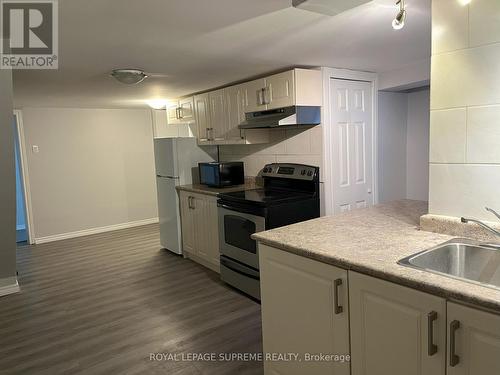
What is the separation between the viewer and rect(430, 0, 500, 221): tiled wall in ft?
5.11

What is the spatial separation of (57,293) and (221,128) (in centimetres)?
245

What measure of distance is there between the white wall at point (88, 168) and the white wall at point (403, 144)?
4.25 metres

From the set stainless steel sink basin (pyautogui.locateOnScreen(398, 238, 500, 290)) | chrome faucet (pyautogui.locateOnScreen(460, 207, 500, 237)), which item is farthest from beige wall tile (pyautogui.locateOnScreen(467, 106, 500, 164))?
stainless steel sink basin (pyautogui.locateOnScreen(398, 238, 500, 290))

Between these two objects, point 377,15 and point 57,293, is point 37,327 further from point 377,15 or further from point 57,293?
point 377,15

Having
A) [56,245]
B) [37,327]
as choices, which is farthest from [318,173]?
[56,245]

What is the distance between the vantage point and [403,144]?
13.1 feet

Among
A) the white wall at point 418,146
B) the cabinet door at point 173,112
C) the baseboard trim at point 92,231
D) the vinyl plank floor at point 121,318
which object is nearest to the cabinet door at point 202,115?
the cabinet door at point 173,112

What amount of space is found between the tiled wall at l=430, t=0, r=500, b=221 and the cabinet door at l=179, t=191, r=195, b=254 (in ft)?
9.69

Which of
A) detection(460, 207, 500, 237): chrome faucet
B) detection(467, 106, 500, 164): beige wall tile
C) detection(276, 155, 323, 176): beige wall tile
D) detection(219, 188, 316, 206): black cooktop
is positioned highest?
detection(467, 106, 500, 164): beige wall tile

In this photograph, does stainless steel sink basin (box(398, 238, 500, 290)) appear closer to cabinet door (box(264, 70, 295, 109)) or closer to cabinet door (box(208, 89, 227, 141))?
cabinet door (box(264, 70, 295, 109))

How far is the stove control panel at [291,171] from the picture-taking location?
3.38 meters

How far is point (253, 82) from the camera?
357 centimetres

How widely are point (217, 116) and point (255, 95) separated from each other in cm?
79

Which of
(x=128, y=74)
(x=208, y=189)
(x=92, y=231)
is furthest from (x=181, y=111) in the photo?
(x=92, y=231)
